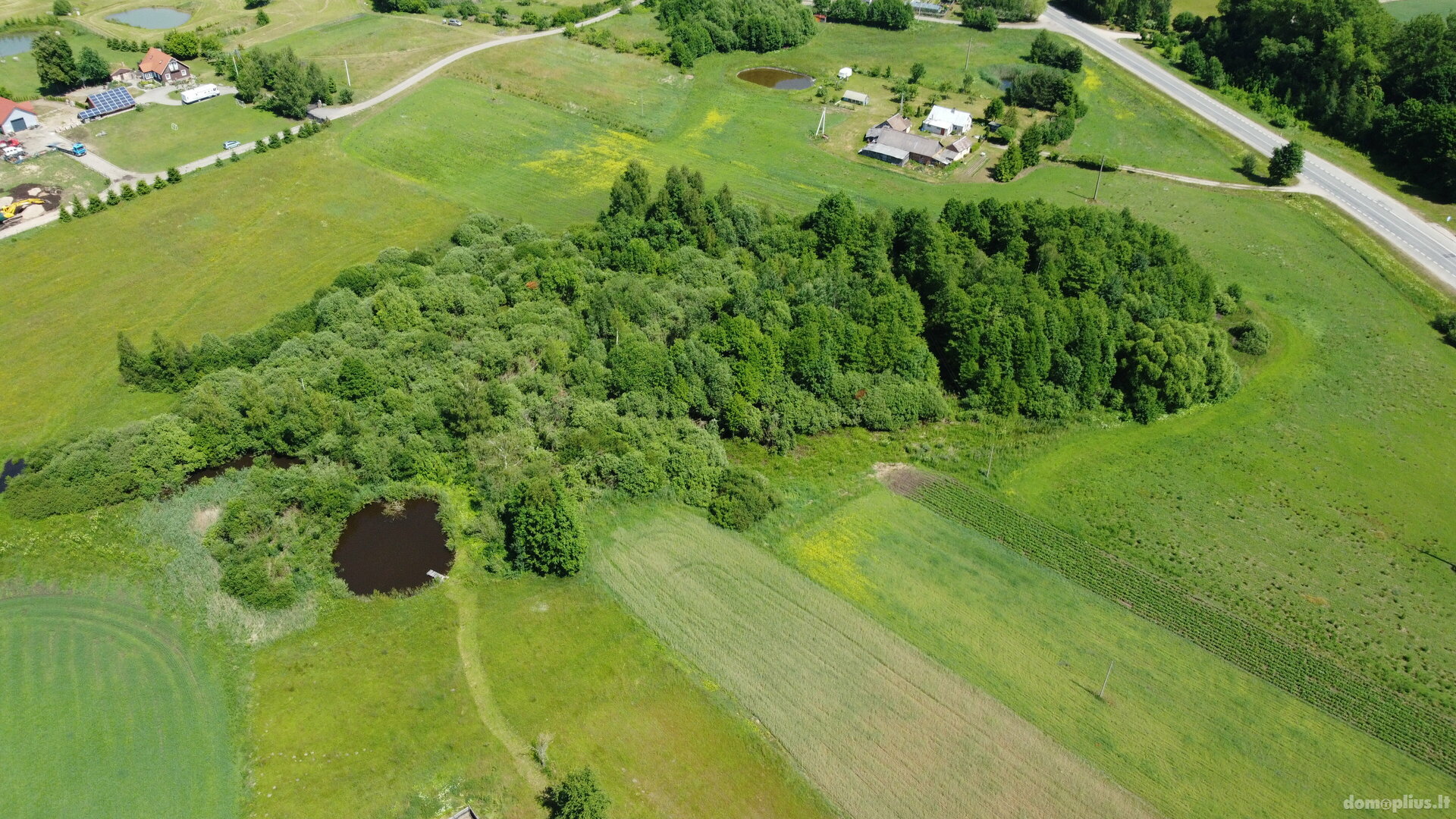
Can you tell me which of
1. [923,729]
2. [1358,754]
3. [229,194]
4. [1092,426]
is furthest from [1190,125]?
[229,194]

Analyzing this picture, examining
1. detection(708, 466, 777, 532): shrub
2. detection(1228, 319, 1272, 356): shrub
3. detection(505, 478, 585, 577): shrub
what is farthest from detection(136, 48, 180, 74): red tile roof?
detection(1228, 319, 1272, 356): shrub

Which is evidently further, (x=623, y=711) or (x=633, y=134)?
(x=633, y=134)

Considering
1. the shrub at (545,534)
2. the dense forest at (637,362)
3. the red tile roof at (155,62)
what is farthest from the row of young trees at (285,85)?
the shrub at (545,534)

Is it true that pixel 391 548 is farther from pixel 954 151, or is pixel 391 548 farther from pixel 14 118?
pixel 14 118

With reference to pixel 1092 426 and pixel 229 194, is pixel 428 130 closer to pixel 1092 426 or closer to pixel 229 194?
pixel 229 194

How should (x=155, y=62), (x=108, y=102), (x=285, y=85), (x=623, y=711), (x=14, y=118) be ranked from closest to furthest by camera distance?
(x=623, y=711) < (x=14, y=118) < (x=285, y=85) < (x=108, y=102) < (x=155, y=62)

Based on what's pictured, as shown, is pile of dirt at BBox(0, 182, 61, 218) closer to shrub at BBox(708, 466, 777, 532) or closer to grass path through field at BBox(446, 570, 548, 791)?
grass path through field at BBox(446, 570, 548, 791)

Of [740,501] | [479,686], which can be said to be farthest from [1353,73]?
[479,686]

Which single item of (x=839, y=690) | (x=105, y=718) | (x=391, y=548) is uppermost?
(x=839, y=690)
